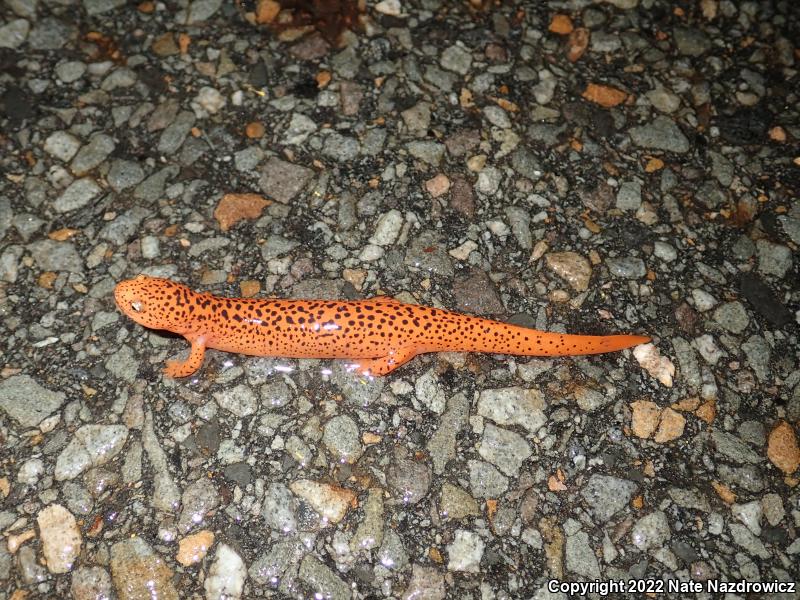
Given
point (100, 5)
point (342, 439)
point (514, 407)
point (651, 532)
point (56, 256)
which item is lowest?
point (651, 532)

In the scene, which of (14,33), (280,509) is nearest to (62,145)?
(14,33)

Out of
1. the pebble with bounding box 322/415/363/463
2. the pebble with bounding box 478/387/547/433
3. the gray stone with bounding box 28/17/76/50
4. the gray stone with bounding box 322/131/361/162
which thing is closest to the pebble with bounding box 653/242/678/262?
the pebble with bounding box 478/387/547/433

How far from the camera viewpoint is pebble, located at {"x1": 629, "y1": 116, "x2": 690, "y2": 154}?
558cm

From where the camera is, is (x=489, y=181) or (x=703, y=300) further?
(x=489, y=181)

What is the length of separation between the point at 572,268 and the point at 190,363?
3042 mm

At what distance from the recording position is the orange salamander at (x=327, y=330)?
4.45 meters

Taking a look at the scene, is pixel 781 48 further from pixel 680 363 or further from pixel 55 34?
pixel 55 34

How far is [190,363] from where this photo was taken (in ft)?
14.8

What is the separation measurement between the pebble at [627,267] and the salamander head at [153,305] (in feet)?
10.8

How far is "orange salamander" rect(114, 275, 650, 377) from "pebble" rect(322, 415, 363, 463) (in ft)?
1.46

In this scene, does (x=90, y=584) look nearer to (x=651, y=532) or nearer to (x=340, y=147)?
(x=651, y=532)

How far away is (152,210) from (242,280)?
1.02 metres

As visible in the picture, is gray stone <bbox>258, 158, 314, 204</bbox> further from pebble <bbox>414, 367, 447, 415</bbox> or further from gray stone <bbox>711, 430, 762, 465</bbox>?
gray stone <bbox>711, 430, 762, 465</bbox>

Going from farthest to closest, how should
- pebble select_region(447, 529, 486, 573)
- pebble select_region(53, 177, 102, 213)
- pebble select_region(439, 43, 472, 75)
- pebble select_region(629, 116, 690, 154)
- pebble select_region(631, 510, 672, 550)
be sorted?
1. pebble select_region(439, 43, 472, 75)
2. pebble select_region(629, 116, 690, 154)
3. pebble select_region(53, 177, 102, 213)
4. pebble select_region(631, 510, 672, 550)
5. pebble select_region(447, 529, 486, 573)
